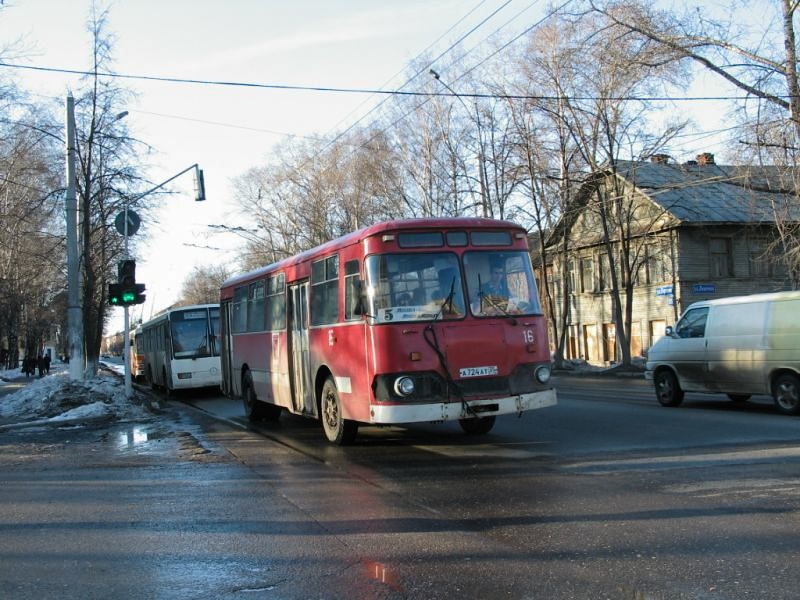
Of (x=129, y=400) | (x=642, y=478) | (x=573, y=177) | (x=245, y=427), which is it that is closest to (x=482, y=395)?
(x=642, y=478)

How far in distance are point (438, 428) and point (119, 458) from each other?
4.84 metres

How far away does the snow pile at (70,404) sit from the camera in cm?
1590

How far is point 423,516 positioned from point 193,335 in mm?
18497

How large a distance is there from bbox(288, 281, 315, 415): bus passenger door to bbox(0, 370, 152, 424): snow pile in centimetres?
576

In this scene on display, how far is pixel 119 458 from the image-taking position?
10.7m

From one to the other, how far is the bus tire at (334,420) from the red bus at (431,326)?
0.07ft

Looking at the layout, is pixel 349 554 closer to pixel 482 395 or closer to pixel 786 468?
pixel 482 395

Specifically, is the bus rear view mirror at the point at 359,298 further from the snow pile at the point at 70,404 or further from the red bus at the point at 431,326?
the snow pile at the point at 70,404

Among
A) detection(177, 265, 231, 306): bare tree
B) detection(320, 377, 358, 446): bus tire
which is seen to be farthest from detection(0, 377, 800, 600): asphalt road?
detection(177, 265, 231, 306): bare tree

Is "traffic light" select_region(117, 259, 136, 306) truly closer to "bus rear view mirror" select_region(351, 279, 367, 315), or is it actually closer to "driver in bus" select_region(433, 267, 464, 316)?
"bus rear view mirror" select_region(351, 279, 367, 315)

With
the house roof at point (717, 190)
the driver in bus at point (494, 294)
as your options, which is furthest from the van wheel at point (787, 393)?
the house roof at point (717, 190)

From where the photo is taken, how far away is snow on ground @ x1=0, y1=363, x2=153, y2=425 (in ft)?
52.0

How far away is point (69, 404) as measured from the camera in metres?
17.0

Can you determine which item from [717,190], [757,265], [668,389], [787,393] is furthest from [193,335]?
[757,265]
